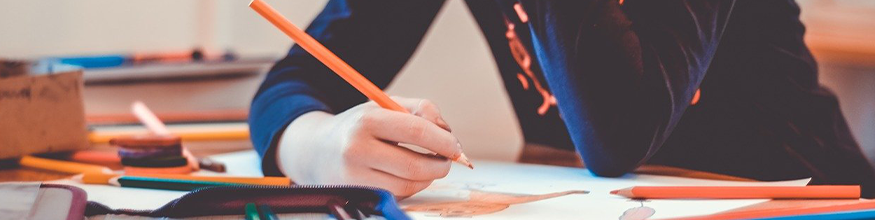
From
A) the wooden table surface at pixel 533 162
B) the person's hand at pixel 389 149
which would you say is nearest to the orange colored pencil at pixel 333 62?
the person's hand at pixel 389 149

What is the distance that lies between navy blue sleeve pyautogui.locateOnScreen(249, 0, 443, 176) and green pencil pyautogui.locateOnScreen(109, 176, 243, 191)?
0.36ft

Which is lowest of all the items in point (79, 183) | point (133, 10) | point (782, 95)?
point (782, 95)

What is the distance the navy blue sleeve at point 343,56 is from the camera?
0.77 m

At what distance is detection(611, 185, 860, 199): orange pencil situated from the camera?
53 centimetres

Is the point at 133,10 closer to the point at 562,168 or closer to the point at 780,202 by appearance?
the point at 562,168

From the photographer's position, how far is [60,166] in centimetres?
74

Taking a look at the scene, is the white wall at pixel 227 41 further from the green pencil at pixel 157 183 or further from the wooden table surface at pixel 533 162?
the green pencil at pixel 157 183

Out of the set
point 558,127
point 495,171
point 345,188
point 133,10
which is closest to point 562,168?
point 495,171

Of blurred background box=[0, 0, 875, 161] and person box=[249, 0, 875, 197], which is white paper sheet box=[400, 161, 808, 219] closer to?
person box=[249, 0, 875, 197]

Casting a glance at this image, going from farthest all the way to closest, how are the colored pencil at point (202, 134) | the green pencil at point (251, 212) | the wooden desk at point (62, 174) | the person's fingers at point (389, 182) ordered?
the colored pencil at point (202, 134) < the wooden desk at point (62, 174) < the person's fingers at point (389, 182) < the green pencil at point (251, 212)

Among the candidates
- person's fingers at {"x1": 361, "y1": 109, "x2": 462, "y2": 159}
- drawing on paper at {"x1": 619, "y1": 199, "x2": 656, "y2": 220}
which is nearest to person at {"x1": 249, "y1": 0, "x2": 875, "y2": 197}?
person's fingers at {"x1": 361, "y1": 109, "x2": 462, "y2": 159}

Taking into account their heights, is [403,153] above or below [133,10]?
below

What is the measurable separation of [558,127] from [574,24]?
277 millimetres

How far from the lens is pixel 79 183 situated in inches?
26.1
